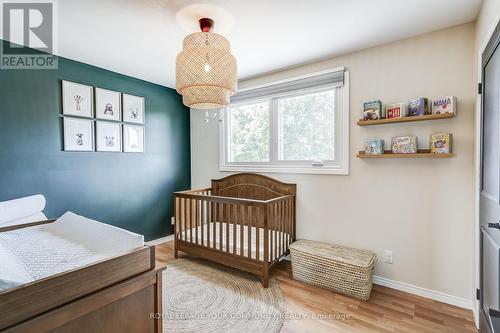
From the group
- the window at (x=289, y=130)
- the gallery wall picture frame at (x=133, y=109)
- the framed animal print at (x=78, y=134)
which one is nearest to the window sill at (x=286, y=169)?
the window at (x=289, y=130)

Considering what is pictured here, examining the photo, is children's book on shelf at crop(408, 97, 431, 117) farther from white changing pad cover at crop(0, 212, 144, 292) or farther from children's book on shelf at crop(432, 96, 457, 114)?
white changing pad cover at crop(0, 212, 144, 292)

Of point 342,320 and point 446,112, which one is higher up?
point 446,112

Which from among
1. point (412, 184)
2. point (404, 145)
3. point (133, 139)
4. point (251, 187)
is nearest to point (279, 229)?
point (251, 187)

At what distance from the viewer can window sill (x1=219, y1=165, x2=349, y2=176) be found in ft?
8.37

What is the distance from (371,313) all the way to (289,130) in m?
1.97

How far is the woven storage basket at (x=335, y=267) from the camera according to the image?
2051mm

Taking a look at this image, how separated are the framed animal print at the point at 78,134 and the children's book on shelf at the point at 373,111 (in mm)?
2988

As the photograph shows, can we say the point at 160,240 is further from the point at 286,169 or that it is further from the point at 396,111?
the point at 396,111

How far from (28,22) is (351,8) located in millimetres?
2563

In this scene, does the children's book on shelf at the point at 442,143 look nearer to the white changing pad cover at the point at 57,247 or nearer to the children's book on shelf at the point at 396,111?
the children's book on shelf at the point at 396,111

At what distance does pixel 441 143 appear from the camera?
6.35ft

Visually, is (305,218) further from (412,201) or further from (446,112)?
(446,112)

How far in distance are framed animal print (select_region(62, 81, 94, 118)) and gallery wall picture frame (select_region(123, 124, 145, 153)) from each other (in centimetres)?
46

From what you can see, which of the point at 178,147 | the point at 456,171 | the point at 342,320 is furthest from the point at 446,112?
the point at 178,147
